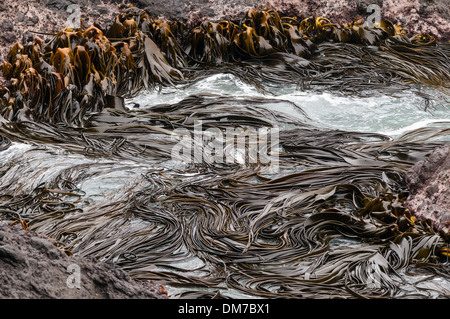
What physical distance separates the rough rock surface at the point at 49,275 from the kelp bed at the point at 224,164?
523 millimetres

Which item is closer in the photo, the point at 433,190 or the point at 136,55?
the point at 433,190

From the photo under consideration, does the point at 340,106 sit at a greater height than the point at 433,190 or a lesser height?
lesser

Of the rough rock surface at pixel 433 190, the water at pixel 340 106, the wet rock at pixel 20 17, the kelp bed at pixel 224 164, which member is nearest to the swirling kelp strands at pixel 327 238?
the kelp bed at pixel 224 164

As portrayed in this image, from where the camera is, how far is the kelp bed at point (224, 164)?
11.3 ft

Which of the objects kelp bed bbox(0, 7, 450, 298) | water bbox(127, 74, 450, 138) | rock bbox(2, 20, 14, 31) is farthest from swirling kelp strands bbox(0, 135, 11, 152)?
rock bbox(2, 20, 14, 31)

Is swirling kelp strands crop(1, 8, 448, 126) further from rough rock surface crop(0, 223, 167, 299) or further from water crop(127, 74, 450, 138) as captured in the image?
rough rock surface crop(0, 223, 167, 299)

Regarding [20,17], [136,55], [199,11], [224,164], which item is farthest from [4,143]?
[199,11]

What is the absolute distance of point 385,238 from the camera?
3.66 m

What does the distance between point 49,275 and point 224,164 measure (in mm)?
2284

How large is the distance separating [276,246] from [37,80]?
2956mm

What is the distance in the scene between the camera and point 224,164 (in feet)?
15.5

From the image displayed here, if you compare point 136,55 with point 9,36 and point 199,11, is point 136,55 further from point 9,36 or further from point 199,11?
point 9,36

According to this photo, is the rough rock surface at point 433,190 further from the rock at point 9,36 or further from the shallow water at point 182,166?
the rock at point 9,36
